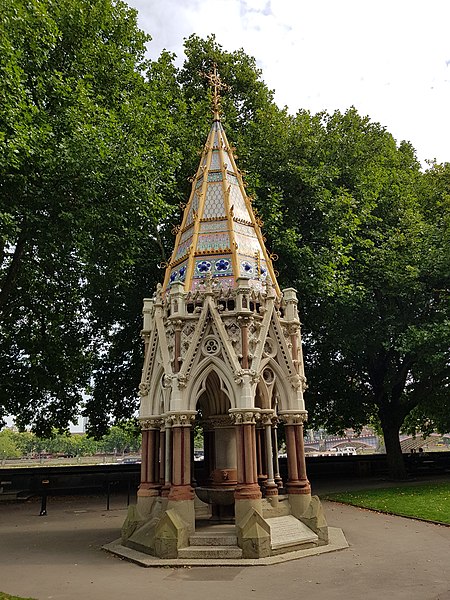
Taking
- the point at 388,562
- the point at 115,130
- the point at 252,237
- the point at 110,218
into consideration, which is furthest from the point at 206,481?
the point at 115,130

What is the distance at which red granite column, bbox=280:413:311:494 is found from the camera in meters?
12.2

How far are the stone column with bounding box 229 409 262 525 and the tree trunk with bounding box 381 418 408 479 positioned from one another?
16.4 m

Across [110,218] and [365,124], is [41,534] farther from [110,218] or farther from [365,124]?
[365,124]

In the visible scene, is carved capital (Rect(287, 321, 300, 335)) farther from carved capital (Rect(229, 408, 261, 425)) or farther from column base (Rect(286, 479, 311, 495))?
column base (Rect(286, 479, 311, 495))

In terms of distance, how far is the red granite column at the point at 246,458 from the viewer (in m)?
10.7

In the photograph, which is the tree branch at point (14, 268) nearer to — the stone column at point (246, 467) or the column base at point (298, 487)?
the stone column at point (246, 467)

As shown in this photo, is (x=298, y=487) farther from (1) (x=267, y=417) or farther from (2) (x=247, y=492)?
(2) (x=247, y=492)

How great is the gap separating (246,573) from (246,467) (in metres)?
2.22

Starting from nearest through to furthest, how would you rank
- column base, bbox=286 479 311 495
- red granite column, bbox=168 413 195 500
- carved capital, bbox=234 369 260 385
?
red granite column, bbox=168 413 195 500 < carved capital, bbox=234 369 260 385 < column base, bbox=286 479 311 495

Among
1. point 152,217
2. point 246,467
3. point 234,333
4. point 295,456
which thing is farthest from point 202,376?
point 152,217

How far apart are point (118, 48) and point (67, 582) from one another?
58.8 feet

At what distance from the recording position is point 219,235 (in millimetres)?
13320

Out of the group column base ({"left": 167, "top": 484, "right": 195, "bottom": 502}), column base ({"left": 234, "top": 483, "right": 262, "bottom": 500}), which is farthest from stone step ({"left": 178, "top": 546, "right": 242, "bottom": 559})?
column base ({"left": 167, "top": 484, "right": 195, "bottom": 502})

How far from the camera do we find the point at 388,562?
32.3 feet
